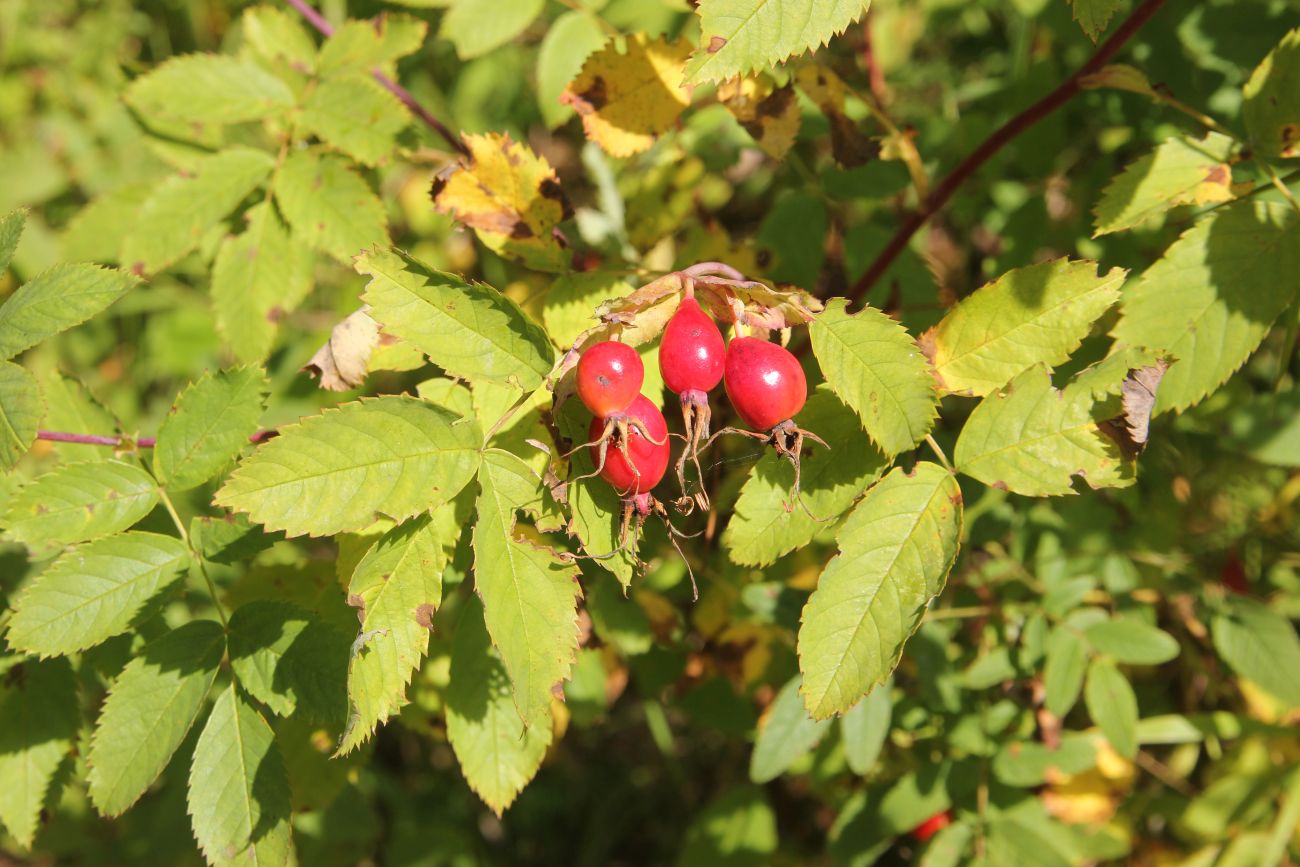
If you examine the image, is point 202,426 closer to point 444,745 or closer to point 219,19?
point 444,745

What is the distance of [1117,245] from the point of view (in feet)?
8.14

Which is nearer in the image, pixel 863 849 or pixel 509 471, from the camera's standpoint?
pixel 509 471

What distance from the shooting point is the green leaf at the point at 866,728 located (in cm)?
218

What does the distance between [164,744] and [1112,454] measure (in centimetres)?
167

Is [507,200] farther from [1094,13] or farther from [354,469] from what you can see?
[1094,13]

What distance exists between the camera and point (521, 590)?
4.76ft

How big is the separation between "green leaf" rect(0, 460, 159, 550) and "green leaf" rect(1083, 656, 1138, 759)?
82.7 inches

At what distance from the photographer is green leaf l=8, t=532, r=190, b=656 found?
5.27ft

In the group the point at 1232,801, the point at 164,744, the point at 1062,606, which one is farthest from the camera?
the point at 1232,801

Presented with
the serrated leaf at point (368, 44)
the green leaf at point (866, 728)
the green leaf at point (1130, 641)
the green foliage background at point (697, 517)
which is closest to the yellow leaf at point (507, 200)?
the green foliage background at point (697, 517)

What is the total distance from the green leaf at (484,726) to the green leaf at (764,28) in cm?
115

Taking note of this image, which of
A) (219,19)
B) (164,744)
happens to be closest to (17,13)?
(219,19)

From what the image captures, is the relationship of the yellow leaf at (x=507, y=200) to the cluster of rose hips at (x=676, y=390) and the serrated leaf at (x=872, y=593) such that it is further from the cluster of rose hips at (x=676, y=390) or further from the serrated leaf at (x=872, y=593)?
the serrated leaf at (x=872, y=593)

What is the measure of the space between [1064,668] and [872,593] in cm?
106
